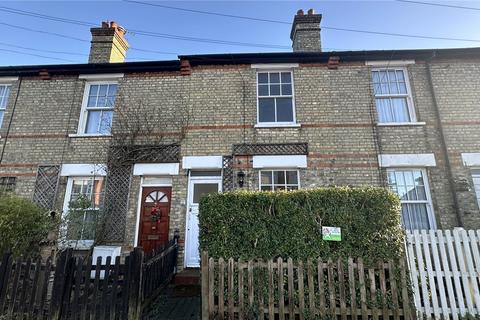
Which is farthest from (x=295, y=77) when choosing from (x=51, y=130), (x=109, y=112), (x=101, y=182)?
(x=51, y=130)

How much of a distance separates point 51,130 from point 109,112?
196cm

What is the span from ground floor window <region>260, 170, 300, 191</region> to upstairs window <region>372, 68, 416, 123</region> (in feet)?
11.0

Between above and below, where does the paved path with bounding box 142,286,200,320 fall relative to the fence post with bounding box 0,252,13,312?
below

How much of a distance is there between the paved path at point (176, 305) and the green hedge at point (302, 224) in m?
1.38

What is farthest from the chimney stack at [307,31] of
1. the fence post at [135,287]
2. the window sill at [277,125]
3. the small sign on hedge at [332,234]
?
the fence post at [135,287]

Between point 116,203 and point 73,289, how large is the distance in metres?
3.89

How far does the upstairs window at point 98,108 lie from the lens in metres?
9.06

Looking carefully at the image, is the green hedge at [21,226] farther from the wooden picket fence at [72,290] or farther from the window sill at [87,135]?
the window sill at [87,135]

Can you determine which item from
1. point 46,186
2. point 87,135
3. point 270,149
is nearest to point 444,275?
point 270,149

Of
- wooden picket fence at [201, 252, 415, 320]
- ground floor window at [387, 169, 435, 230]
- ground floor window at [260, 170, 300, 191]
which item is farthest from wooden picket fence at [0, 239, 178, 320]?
ground floor window at [387, 169, 435, 230]

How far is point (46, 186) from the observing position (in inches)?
331

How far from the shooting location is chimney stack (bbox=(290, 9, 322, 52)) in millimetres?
9602

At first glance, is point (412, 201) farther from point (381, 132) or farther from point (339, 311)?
point (339, 311)

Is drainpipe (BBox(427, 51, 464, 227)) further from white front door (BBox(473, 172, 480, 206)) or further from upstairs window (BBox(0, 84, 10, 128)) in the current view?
upstairs window (BBox(0, 84, 10, 128))
